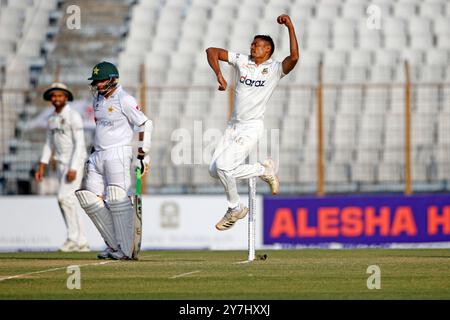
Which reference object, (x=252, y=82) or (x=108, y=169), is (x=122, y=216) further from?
(x=252, y=82)

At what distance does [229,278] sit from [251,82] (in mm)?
3148

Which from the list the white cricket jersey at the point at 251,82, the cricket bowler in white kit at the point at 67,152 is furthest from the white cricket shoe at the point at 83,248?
the white cricket jersey at the point at 251,82

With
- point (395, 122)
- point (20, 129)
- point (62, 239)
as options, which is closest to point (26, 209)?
point (62, 239)

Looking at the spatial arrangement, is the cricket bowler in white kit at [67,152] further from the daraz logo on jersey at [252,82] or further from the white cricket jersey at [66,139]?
the daraz logo on jersey at [252,82]

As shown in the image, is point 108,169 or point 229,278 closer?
point 229,278

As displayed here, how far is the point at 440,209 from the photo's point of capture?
74.6 ft

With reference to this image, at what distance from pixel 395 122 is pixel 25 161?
7351 millimetres

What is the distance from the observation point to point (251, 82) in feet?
48.9

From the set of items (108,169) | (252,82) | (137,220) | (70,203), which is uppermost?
(252,82)

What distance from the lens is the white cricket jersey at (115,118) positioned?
15.2 m

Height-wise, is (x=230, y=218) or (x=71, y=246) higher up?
(x=230, y=218)

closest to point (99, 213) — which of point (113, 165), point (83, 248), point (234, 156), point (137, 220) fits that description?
point (137, 220)

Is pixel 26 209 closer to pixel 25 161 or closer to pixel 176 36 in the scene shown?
pixel 25 161

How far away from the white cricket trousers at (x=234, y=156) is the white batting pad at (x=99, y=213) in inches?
54.7
